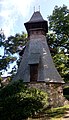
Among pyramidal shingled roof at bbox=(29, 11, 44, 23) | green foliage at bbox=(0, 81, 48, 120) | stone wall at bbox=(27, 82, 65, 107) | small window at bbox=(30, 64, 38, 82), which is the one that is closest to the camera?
green foliage at bbox=(0, 81, 48, 120)

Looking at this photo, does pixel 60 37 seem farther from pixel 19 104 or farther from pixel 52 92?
pixel 19 104

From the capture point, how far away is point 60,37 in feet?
123

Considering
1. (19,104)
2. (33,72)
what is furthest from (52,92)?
(19,104)

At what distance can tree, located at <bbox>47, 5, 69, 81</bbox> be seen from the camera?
1438 inches

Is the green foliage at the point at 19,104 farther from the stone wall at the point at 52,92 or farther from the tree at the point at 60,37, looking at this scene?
the tree at the point at 60,37

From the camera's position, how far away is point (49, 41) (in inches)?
1476

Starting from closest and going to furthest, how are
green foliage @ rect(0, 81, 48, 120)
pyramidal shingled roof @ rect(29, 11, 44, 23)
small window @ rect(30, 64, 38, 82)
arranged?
green foliage @ rect(0, 81, 48, 120), small window @ rect(30, 64, 38, 82), pyramidal shingled roof @ rect(29, 11, 44, 23)

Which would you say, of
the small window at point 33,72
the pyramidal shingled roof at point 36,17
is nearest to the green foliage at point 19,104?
the small window at point 33,72

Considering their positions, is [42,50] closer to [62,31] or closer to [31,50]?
[31,50]

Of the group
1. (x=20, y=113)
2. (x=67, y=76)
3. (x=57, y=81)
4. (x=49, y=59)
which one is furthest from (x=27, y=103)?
(x=67, y=76)

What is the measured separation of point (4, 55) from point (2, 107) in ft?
67.6

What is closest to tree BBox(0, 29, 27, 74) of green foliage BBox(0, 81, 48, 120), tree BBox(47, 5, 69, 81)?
tree BBox(47, 5, 69, 81)

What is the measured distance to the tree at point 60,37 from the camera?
120 ft

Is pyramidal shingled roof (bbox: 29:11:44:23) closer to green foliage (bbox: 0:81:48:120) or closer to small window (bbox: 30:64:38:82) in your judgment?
small window (bbox: 30:64:38:82)
